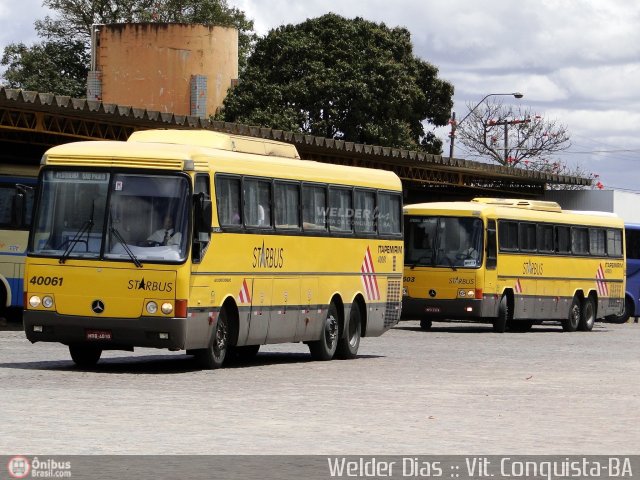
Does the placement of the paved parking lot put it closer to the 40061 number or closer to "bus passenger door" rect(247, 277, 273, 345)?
"bus passenger door" rect(247, 277, 273, 345)

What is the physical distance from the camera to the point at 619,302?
155 feet

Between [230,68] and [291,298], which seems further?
[230,68]

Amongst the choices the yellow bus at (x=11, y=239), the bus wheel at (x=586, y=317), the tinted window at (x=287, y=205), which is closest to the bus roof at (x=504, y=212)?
the bus wheel at (x=586, y=317)

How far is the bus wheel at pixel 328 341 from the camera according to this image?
24.7 metres

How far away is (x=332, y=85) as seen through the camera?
72812 mm

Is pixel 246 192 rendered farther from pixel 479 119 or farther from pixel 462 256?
pixel 479 119

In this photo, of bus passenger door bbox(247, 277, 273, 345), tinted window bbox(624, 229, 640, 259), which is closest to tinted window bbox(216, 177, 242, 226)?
bus passenger door bbox(247, 277, 273, 345)

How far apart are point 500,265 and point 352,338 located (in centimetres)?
1400

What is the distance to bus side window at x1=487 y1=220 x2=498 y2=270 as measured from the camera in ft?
127

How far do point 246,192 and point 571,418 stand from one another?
8.05 metres

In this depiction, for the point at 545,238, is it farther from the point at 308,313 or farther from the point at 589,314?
the point at 308,313

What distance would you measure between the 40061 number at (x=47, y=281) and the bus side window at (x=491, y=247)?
64.7 ft

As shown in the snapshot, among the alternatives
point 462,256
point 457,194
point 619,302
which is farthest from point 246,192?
point 457,194

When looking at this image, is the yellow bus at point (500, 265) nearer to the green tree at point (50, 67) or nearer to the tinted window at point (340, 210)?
the tinted window at point (340, 210)
